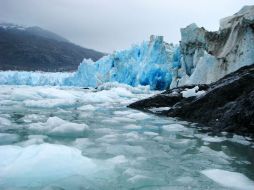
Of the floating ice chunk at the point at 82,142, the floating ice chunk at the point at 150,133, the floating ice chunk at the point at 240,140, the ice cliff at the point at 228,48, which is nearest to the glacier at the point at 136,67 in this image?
the ice cliff at the point at 228,48

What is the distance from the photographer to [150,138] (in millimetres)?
5699

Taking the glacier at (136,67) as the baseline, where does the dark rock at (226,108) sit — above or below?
below

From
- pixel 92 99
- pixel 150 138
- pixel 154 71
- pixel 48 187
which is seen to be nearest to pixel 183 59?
pixel 154 71

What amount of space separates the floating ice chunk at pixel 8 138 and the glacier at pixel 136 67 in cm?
2095

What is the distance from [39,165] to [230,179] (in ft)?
6.48

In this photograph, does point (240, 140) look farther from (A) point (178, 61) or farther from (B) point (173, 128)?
(A) point (178, 61)

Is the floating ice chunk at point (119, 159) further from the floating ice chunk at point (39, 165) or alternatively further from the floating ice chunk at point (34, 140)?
the floating ice chunk at point (34, 140)

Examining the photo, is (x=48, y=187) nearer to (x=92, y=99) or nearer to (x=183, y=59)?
(x=92, y=99)

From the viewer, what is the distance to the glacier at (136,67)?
2719 cm

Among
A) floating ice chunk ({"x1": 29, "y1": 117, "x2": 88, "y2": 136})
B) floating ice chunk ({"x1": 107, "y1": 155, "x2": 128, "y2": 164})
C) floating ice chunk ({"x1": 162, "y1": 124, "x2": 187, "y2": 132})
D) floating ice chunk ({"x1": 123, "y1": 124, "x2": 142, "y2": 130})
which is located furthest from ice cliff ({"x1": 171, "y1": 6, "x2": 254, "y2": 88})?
floating ice chunk ({"x1": 107, "y1": 155, "x2": 128, "y2": 164})

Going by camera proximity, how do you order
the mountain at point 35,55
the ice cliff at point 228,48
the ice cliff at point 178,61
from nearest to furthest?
the ice cliff at point 228,48, the ice cliff at point 178,61, the mountain at point 35,55

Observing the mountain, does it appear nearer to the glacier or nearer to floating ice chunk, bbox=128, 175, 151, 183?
the glacier

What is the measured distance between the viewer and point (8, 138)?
17.3 feet

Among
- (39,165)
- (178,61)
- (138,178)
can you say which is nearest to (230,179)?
(138,178)
